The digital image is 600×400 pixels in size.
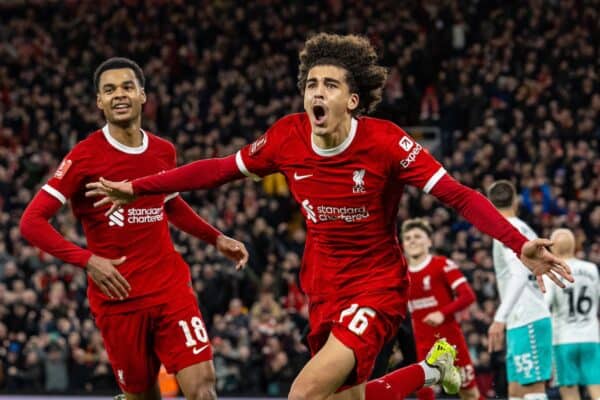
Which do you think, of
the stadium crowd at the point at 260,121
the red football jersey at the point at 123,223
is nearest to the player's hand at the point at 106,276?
the red football jersey at the point at 123,223

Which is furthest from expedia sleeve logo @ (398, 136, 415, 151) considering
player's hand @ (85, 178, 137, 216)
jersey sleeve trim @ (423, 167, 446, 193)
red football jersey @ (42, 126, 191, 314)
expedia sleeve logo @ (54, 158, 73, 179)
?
expedia sleeve logo @ (54, 158, 73, 179)

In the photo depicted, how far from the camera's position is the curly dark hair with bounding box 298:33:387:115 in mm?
6027

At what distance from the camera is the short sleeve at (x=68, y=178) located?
6.60 m

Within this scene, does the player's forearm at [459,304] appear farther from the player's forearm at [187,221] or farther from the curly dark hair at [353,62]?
the curly dark hair at [353,62]

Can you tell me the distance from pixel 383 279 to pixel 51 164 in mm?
14783

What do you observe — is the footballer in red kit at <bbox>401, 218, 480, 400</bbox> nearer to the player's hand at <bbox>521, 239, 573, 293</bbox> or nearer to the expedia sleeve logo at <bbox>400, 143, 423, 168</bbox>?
the expedia sleeve logo at <bbox>400, 143, 423, 168</bbox>

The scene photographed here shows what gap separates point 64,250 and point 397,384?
2.16m

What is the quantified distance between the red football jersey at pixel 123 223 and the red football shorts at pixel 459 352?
11.4 feet

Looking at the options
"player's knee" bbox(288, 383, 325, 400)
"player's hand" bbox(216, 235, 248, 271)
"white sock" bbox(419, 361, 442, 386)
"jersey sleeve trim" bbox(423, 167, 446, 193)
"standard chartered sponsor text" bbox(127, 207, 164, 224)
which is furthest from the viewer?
"white sock" bbox(419, 361, 442, 386)

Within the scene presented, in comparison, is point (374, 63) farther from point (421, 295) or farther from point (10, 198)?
point (10, 198)

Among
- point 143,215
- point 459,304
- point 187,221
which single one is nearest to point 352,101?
point 143,215

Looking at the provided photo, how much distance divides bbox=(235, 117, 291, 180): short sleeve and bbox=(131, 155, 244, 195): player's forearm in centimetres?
5

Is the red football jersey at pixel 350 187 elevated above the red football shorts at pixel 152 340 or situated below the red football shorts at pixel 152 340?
above

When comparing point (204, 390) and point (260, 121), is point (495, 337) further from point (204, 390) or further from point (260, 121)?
point (260, 121)
